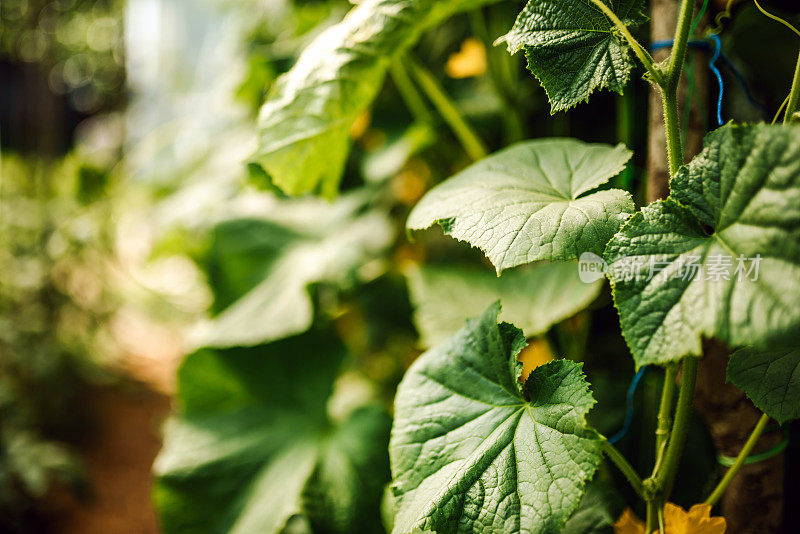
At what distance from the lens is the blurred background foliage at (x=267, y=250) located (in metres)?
1.02

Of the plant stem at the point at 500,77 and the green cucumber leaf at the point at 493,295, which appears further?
the plant stem at the point at 500,77

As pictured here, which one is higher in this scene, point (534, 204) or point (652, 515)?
point (534, 204)

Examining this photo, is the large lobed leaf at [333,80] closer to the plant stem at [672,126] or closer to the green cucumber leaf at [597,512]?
the plant stem at [672,126]

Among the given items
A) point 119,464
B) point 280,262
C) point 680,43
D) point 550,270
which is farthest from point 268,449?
point 119,464

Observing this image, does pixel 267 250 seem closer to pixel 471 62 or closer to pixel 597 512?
pixel 471 62

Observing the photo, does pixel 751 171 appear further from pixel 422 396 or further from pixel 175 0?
pixel 175 0

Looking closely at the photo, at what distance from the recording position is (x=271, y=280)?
128cm

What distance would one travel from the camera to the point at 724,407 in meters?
0.73

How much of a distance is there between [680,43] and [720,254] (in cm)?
20

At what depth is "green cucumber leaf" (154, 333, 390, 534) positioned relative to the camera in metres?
1.01

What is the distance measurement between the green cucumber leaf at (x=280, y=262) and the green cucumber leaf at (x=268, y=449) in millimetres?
114

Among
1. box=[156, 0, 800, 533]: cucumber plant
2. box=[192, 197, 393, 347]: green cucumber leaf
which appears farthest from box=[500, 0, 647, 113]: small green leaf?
box=[192, 197, 393, 347]: green cucumber leaf

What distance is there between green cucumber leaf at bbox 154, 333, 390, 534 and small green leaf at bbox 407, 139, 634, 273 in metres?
0.58

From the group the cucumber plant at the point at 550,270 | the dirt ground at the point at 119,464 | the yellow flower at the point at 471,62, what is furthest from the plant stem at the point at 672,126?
the dirt ground at the point at 119,464
